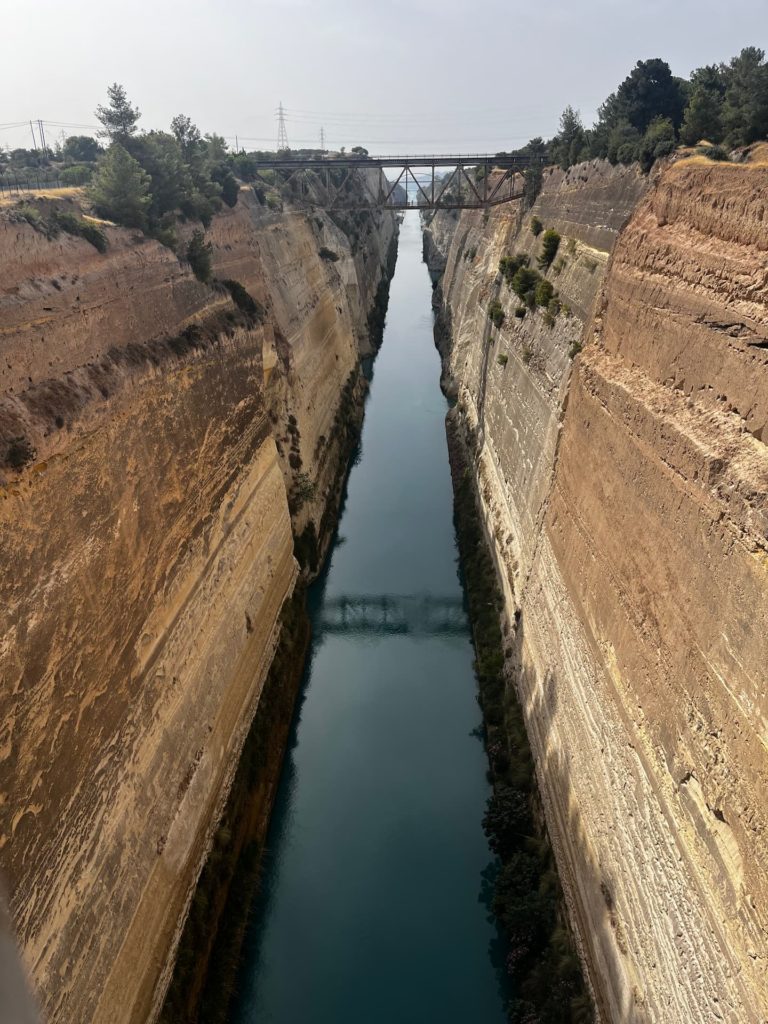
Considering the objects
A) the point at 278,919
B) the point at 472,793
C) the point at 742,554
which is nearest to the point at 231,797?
the point at 278,919

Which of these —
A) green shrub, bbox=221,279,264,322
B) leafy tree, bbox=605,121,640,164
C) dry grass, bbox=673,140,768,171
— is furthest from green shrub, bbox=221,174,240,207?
dry grass, bbox=673,140,768,171

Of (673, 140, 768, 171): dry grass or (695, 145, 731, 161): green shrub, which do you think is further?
(695, 145, 731, 161): green shrub

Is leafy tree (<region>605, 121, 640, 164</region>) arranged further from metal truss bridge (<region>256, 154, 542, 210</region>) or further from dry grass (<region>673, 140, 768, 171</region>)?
metal truss bridge (<region>256, 154, 542, 210</region>)

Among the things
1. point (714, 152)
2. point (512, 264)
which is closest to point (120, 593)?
point (714, 152)

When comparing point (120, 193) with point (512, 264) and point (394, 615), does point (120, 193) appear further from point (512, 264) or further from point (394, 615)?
point (512, 264)

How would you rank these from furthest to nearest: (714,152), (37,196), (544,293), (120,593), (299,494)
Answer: (299,494) < (544,293) < (37,196) < (714,152) < (120,593)


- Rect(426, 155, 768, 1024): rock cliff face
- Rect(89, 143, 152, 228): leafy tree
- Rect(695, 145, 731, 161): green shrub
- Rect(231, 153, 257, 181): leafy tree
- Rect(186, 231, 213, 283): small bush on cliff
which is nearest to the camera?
Rect(426, 155, 768, 1024): rock cliff face
